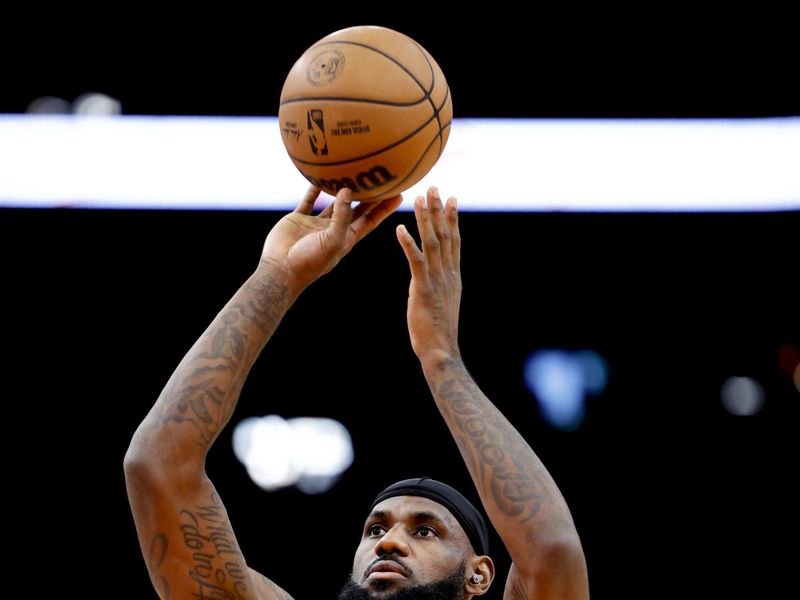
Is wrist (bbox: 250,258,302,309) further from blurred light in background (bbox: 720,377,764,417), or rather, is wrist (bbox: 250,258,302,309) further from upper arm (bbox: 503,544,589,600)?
blurred light in background (bbox: 720,377,764,417)

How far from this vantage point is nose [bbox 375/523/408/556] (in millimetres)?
3076

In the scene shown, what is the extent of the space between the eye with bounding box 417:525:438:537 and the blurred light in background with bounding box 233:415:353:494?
14.9ft

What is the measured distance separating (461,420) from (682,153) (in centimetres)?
305

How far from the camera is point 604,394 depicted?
760 cm

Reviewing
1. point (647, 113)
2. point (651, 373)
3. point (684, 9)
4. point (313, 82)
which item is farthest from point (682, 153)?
point (313, 82)

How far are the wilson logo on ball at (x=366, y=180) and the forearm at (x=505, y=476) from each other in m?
0.52

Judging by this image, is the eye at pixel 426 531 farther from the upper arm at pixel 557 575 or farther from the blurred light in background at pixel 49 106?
the blurred light in background at pixel 49 106

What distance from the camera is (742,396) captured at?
7566 millimetres

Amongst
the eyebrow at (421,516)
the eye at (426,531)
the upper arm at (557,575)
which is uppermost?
the eyebrow at (421,516)

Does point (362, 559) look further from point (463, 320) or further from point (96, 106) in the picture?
point (463, 320)

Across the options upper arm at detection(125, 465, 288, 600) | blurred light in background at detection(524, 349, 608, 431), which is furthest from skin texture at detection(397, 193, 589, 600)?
blurred light in background at detection(524, 349, 608, 431)

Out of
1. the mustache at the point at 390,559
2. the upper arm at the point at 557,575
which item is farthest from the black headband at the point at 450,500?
the upper arm at the point at 557,575

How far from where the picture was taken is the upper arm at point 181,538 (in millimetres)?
2412

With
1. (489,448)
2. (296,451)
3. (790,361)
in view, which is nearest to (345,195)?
(489,448)
